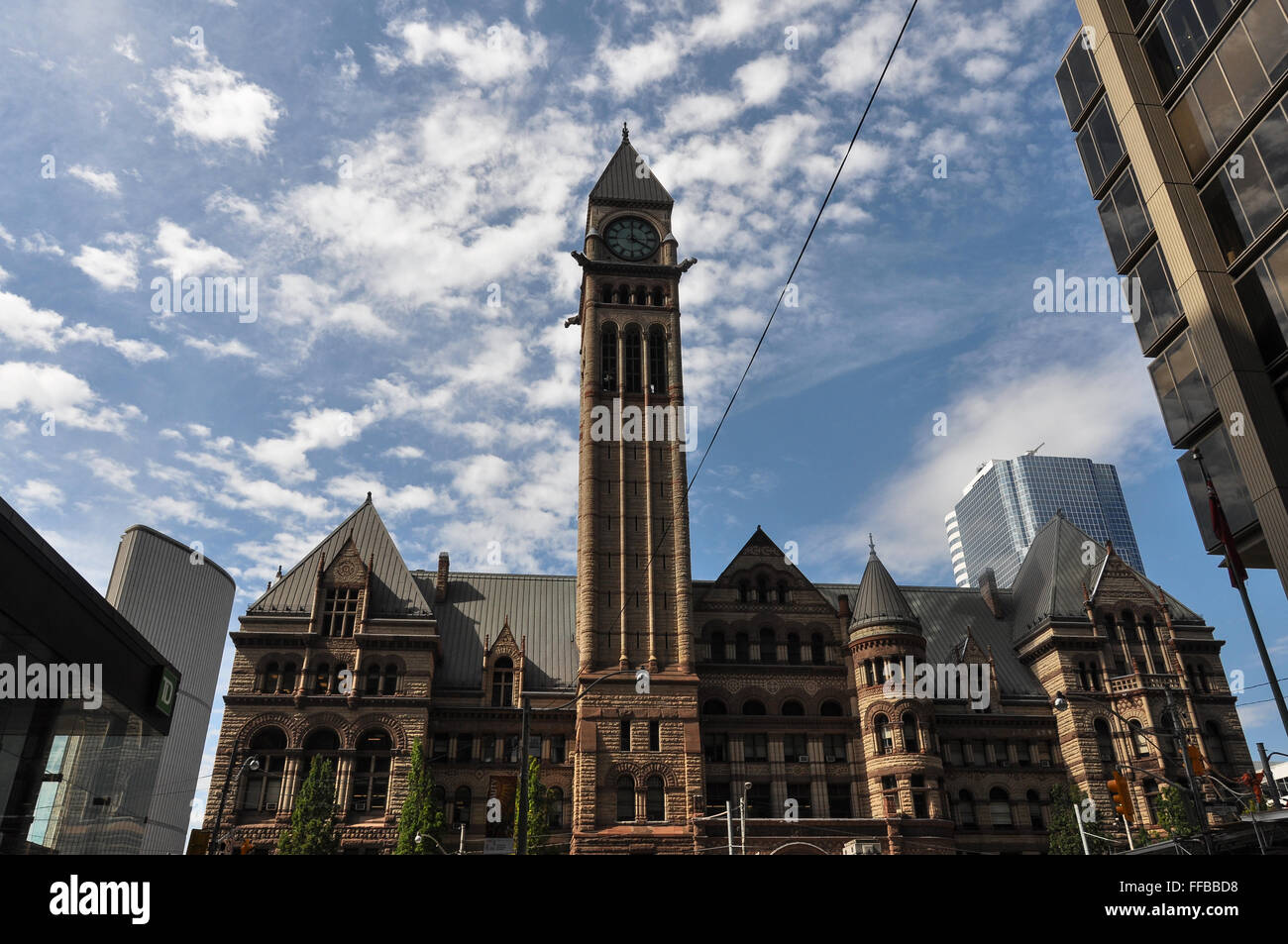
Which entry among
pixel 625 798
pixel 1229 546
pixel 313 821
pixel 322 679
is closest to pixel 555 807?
pixel 625 798

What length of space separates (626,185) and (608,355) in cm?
1560

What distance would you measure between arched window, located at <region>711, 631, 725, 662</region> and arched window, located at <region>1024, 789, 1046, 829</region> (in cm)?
2101

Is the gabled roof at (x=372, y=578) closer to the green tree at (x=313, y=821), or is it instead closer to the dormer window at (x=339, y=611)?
the dormer window at (x=339, y=611)

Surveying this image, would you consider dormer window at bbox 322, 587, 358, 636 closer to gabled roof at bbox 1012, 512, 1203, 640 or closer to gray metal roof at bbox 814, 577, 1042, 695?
gray metal roof at bbox 814, 577, 1042, 695

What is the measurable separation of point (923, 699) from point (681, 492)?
20.3 m

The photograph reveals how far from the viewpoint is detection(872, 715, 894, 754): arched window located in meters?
54.8

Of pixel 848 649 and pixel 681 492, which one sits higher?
pixel 681 492

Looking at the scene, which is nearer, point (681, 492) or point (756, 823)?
point (756, 823)

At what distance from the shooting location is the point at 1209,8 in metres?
28.7

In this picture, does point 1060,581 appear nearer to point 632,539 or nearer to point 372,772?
point 632,539

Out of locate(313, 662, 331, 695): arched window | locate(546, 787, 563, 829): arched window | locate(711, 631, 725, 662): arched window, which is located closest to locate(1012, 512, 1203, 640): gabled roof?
locate(711, 631, 725, 662): arched window
